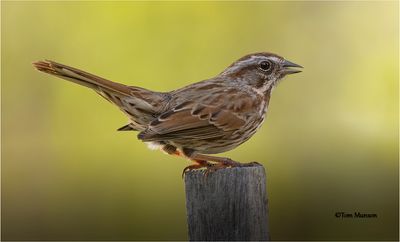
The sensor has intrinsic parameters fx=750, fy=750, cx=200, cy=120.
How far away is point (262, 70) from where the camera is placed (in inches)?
260

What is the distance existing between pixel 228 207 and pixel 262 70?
241 centimetres

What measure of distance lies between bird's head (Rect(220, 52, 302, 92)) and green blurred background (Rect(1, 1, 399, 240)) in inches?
76.2

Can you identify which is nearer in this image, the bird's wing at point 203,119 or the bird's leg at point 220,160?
the bird's leg at point 220,160

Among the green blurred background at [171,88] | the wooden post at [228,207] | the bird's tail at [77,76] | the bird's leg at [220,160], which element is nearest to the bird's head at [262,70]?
the bird's leg at [220,160]

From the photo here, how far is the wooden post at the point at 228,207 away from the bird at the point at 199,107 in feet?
3.05

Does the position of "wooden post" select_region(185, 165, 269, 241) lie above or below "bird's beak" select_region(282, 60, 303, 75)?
below

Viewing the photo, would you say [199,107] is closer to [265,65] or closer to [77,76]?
[265,65]

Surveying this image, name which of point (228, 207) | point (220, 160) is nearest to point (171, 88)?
point (220, 160)

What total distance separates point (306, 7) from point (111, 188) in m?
4.04

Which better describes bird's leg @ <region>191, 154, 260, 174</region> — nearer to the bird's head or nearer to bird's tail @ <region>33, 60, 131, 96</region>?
bird's tail @ <region>33, 60, 131, 96</region>

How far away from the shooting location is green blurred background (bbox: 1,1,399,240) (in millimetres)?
8453

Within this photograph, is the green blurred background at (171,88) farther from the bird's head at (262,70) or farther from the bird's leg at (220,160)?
the bird's leg at (220,160)

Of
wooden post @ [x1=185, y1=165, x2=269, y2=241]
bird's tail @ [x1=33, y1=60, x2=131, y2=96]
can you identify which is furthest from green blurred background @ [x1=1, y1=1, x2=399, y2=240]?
wooden post @ [x1=185, y1=165, x2=269, y2=241]

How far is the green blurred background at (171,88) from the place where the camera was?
845 centimetres
